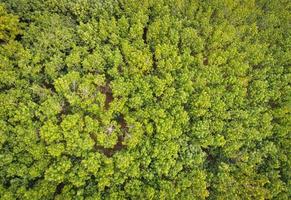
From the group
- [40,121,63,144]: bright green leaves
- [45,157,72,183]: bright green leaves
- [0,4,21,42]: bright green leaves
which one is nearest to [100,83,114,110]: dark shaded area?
[40,121,63,144]: bright green leaves

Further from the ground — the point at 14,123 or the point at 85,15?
the point at 85,15

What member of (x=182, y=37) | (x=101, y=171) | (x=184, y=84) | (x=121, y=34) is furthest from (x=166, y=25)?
(x=101, y=171)

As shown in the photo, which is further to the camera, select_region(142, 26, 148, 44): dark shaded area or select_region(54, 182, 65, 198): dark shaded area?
select_region(142, 26, 148, 44): dark shaded area

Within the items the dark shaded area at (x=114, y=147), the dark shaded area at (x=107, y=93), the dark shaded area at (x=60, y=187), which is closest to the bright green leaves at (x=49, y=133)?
the dark shaded area at (x=114, y=147)

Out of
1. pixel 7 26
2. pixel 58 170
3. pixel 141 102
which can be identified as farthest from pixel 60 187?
pixel 7 26

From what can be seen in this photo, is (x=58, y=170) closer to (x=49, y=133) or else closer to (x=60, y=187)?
(x=60, y=187)

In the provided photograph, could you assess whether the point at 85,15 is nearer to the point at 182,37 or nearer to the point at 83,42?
the point at 83,42

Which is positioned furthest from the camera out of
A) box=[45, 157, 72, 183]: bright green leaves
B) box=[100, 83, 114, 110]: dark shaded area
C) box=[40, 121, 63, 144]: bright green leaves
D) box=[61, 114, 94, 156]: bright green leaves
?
box=[100, 83, 114, 110]: dark shaded area

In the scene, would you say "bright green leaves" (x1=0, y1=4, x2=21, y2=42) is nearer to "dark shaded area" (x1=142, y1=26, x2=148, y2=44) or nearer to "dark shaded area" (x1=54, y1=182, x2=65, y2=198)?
"dark shaded area" (x1=142, y1=26, x2=148, y2=44)
